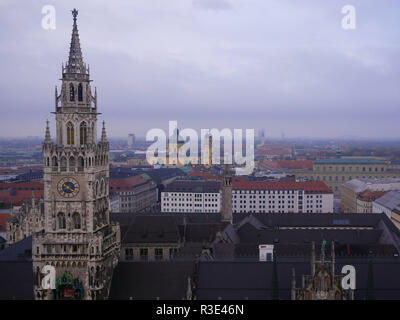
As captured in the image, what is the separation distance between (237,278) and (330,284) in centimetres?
795

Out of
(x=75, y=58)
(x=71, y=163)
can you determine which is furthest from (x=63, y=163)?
(x=75, y=58)

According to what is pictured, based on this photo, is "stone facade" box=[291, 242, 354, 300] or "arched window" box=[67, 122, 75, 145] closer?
"stone facade" box=[291, 242, 354, 300]

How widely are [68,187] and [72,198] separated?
0.88 m

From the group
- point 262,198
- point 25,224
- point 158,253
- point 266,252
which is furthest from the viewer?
point 262,198

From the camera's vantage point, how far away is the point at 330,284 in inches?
1523

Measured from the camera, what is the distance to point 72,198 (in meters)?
40.1

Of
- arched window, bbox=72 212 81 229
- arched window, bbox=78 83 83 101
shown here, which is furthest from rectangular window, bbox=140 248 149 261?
arched window, bbox=78 83 83 101

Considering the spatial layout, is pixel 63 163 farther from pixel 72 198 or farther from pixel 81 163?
pixel 72 198

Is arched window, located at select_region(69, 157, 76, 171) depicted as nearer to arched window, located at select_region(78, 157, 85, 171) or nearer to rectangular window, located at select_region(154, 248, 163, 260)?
arched window, located at select_region(78, 157, 85, 171)

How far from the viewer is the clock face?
40000mm

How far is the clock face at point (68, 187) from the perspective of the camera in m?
40.0
